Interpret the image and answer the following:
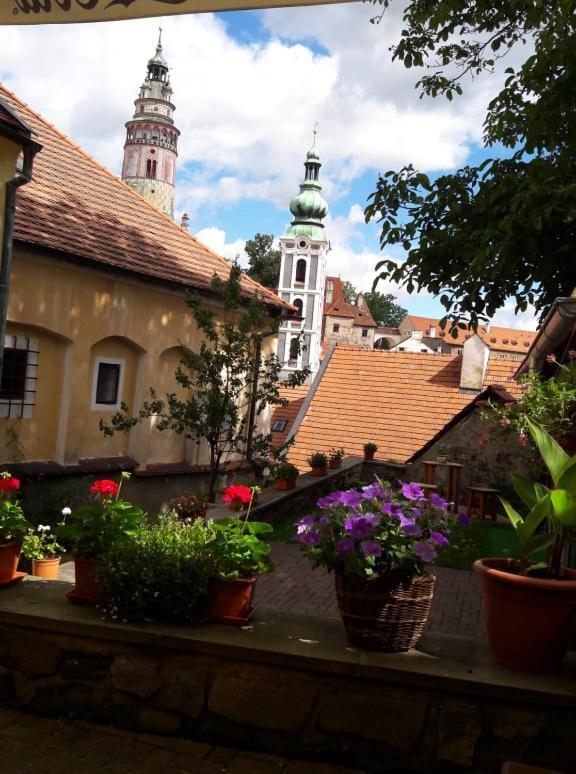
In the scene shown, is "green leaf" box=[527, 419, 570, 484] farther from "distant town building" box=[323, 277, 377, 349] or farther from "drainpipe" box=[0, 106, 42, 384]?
"distant town building" box=[323, 277, 377, 349]

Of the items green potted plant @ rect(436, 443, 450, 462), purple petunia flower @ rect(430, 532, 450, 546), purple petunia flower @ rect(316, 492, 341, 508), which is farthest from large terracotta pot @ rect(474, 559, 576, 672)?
green potted plant @ rect(436, 443, 450, 462)

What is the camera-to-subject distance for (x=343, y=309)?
90125 millimetres

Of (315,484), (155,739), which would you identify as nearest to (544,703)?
(155,739)

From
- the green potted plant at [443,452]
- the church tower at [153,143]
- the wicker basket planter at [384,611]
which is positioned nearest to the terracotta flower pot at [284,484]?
the green potted plant at [443,452]

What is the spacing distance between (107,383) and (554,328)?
7189mm

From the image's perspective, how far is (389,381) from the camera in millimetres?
19250

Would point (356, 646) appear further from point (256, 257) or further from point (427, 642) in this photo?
point (256, 257)

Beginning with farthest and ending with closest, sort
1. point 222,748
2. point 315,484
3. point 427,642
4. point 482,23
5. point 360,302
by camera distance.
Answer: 1. point 360,302
2. point 315,484
3. point 482,23
4. point 427,642
5. point 222,748

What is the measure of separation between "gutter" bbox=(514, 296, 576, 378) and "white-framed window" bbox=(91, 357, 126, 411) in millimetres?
6178

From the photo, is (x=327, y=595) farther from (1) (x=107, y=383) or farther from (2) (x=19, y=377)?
(1) (x=107, y=383)

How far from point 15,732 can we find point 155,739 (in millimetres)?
600

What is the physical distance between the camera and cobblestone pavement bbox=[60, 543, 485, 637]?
5883 millimetres

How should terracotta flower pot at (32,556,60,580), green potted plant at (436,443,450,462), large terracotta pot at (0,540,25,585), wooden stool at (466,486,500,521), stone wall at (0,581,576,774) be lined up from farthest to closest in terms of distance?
green potted plant at (436,443,450,462)
wooden stool at (466,486,500,521)
terracotta flower pot at (32,556,60,580)
large terracotta pot at (0,540,25,585)
stone wall at (0,581,576,774)

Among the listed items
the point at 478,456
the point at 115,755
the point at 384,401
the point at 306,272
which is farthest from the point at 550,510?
the point at 306,272
